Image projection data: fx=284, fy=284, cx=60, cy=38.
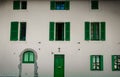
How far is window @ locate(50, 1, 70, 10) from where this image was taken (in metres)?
24.6

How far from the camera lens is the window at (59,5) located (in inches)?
967

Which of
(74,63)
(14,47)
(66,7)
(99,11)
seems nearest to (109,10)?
(99,11)

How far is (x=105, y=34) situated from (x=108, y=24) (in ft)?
2.99

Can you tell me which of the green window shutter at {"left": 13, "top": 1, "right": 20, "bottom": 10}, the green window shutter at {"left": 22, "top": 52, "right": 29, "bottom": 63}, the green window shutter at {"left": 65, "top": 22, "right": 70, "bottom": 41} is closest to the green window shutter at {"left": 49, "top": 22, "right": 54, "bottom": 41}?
the green window shutter at {"left": 65, "top": 22, "right": 70, "bottom": 41}

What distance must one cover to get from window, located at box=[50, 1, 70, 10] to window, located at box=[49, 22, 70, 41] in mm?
1316

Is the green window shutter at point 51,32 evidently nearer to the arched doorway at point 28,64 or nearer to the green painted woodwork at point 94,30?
the arched doorway at point 28,64

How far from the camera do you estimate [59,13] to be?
24.5m

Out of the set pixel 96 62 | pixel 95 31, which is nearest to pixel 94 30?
pixel 95 31

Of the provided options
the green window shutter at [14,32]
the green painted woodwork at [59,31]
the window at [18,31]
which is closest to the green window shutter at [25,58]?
the window at [18,31]

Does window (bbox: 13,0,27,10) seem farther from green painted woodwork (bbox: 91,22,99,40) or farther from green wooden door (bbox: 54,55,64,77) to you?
green painted woodwork (bbox: 91,22,99,40)

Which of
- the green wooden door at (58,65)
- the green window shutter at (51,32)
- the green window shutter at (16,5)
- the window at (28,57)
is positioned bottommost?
the green wooden door at (58,65)

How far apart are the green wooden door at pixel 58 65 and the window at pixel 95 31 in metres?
2.84

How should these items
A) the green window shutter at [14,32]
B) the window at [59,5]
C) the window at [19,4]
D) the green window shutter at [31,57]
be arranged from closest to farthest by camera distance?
the green window shutter at [31,57]
the green window shutter at [14,32]
the window at [59,5]
the window at [19,4]

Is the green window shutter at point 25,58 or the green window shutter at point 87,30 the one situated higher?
the green window shutter at point 87,30
